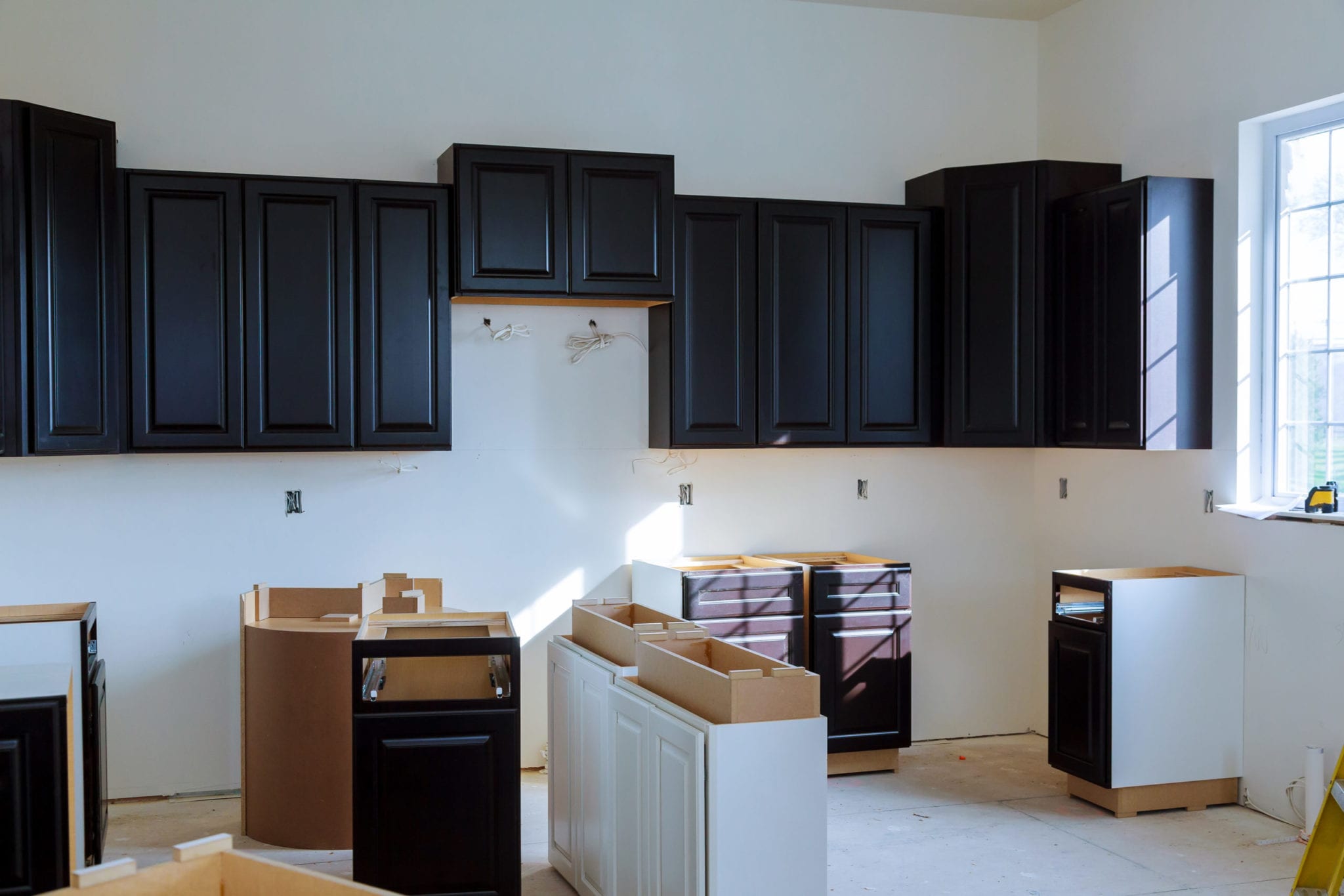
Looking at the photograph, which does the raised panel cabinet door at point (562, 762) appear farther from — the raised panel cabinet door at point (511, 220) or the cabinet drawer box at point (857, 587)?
the raised panel cabinet door at point (511, 220)

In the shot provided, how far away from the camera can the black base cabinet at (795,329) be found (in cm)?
540

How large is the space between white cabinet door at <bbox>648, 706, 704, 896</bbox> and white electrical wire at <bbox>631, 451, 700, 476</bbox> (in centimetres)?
251

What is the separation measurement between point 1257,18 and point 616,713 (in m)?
3.99

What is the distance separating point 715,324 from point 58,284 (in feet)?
9.17

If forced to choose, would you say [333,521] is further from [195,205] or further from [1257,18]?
[1257,18]

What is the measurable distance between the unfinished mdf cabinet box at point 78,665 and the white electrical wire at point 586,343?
2.42m

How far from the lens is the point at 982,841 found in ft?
14.9

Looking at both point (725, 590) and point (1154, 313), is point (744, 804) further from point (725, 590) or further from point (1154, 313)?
point (1154, 313)

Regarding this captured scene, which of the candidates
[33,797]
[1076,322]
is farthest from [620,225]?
[33,797]

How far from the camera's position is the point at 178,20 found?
5.09m

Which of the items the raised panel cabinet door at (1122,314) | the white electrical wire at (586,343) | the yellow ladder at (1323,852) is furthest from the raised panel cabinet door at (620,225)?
the yellow ladder at (1323,852)

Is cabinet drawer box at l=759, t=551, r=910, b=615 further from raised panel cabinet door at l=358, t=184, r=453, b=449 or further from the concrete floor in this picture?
raised panel cabinet door at l=358, t=184, r=453, b=449

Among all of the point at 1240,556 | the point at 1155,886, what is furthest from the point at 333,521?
the point at 1240,556

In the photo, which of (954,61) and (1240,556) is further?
(954,61)
